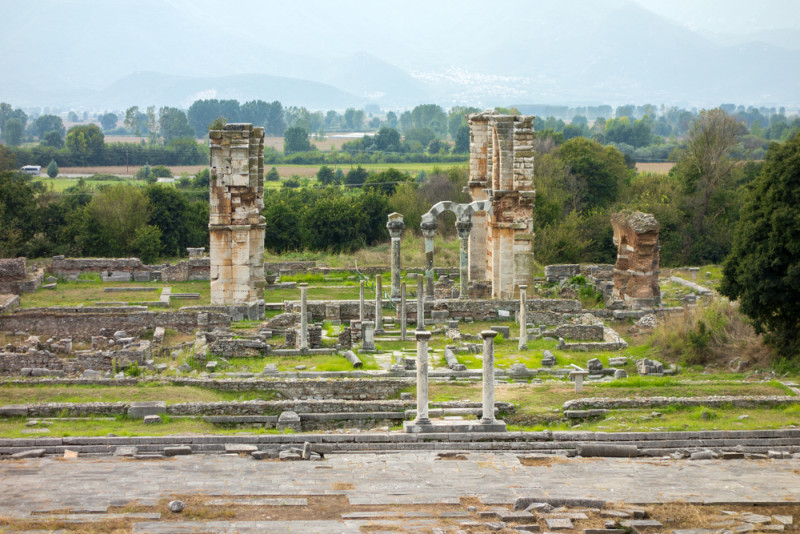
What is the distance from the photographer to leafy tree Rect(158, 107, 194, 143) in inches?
6265

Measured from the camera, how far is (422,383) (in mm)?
19453

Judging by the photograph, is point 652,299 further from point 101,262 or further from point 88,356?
point 101,262

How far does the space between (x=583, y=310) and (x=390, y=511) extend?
17.8 m

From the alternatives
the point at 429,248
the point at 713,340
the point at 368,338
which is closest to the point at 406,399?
the point at 368,338

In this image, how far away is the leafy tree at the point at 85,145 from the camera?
360 feet

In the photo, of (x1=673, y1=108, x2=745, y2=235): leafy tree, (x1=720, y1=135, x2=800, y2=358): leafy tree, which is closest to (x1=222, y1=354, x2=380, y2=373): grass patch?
(x1=720, y1=135, x2=800, y2=358): leafy tree

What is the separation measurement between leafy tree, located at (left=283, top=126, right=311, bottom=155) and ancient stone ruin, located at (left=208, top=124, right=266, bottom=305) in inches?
3712

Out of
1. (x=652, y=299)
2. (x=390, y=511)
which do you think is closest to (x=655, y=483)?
(x=390, y=511)

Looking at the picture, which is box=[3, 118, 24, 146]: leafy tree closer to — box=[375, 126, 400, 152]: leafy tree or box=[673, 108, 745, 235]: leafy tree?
box=[375, 126, 400, 152]: leafy tree

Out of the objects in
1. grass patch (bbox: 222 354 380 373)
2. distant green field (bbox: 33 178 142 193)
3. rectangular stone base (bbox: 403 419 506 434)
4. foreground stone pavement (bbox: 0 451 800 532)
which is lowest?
foreground stone pavement (bbox: 0 451 800 532)

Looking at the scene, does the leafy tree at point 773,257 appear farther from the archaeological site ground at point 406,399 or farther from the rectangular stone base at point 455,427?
the rectangular stone base at point 455,427

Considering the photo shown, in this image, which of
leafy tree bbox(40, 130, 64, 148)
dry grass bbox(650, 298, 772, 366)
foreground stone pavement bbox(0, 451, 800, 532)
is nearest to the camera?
foreground stone pavement bbox(0, 451, 800, 532)

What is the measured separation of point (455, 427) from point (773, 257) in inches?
392

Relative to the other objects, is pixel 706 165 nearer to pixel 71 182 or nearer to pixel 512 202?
pixel 512 202
